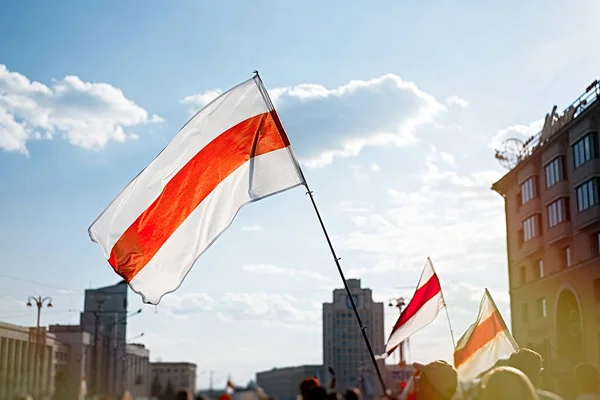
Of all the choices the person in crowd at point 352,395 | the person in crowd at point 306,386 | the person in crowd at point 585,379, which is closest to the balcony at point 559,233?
the person in crowd at point 585,379

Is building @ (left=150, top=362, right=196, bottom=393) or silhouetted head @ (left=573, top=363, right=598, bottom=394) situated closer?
building @ (left=150, top=362, right=196, bottom=393)

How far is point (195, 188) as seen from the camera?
36.9 ft

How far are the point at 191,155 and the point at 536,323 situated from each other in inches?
2201

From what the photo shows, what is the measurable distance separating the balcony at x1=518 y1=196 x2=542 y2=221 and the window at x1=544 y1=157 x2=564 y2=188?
2247 mm

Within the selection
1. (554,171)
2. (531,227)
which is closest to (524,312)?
(531,227)

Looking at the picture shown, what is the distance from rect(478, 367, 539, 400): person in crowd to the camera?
16.8 feet

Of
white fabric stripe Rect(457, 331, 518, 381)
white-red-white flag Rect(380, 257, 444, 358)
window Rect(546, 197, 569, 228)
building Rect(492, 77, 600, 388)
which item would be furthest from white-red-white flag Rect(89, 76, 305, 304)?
window Rect(546, 197, 569, 228)

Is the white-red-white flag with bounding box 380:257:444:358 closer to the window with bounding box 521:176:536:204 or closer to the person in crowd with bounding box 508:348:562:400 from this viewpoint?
the person in crowd with bounding box 508:348:562:400

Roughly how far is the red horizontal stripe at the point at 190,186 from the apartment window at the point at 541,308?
53.3 meters

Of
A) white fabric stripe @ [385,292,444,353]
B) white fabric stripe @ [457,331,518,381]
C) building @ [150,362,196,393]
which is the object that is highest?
white fabric stripe @ [385,292,444,353]

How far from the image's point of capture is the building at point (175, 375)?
8.50 metres

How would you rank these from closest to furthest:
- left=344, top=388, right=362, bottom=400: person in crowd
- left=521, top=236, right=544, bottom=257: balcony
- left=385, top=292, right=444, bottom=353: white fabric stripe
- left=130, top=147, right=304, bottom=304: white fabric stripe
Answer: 1. left=344, top=388, right=362, bottom=400: person in crowd
2. left=130, top=147, right=304, bottom=304: white fabric stripe
3. left=385, top=292, right=444, bottom=353: white fabric stripe
4. left=521, top=236, right=544, bottom=257: balcony

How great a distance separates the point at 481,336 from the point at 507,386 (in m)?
8.55

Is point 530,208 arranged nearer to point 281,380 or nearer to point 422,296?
point 422,296
